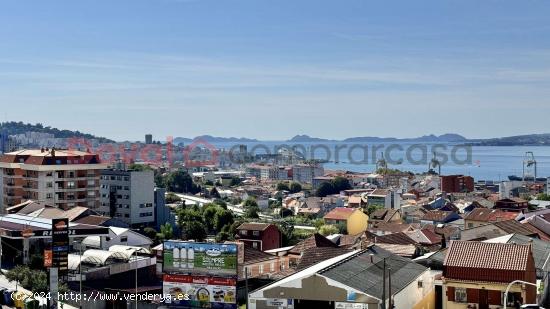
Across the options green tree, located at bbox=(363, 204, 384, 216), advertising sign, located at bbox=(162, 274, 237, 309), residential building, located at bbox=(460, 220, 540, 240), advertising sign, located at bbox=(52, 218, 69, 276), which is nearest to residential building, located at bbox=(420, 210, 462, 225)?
green tree, located at bbox=(363, 204, 384, 216)

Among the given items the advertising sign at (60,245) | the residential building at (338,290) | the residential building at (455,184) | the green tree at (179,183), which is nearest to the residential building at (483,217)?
the residential building at (338,290)

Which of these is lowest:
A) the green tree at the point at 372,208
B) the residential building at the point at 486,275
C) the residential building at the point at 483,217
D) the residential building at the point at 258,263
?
the green tree at the point at 372,208

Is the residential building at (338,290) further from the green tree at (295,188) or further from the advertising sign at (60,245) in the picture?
the green tree at (295,188)

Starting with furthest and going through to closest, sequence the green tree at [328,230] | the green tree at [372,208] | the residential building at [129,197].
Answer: the green tree at [372,208]
the residential building at [129,197]
the green tree at [328,230]

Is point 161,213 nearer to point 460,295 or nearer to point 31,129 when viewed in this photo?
point 460,295

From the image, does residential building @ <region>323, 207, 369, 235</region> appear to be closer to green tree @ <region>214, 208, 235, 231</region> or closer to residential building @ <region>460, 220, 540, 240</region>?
green tree @ <region>214, 208, 235, 231</region>

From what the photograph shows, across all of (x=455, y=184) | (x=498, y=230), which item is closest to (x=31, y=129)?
(x=455, y=184)

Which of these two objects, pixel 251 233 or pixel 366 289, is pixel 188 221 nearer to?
pixel 251 233
